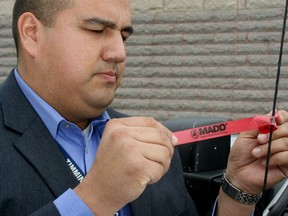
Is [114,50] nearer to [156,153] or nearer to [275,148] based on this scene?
[156,153]

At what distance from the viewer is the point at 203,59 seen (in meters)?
7.78

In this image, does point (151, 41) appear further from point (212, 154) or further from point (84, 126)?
point (84, 126)

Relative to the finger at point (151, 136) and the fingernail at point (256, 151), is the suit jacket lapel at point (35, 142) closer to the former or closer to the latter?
the finger at point (151, 136)

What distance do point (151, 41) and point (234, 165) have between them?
5.86m

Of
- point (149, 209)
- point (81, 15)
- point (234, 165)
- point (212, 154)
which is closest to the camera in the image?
point (81, 15)

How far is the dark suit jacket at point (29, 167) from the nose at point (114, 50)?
324 mm

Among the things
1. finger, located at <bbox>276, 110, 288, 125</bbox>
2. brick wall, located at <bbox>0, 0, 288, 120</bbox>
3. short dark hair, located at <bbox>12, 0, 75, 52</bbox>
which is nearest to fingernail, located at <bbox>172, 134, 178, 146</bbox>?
finger, located at <bbox>276, 110, 288, 125</bbox>

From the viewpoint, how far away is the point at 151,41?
8.15 m

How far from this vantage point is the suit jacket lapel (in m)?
1.96

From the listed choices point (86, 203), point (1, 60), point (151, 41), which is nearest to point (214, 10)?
point (151, 41)

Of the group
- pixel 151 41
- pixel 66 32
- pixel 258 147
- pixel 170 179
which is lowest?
pixel 151 41

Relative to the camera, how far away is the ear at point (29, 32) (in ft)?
7.08

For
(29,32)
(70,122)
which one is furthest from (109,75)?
(29,32)

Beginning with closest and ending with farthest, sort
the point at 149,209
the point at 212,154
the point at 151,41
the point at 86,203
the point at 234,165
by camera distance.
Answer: the point at 86,203, the point at 149,209, the point at 234,165, the point at 212,154, the point at 151,41
